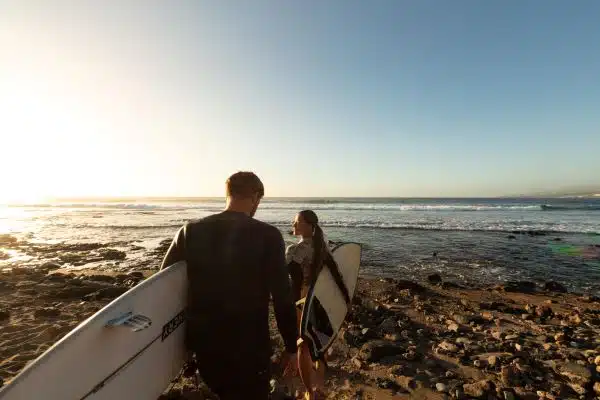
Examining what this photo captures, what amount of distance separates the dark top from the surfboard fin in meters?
0.39

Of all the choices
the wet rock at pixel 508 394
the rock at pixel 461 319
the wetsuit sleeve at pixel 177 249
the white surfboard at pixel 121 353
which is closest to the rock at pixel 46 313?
the white surfboard at pixel 121 353

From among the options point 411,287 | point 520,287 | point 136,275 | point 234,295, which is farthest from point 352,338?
Result: point 136,275

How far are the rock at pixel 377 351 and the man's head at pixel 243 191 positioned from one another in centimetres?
387

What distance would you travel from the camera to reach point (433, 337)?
606 cm

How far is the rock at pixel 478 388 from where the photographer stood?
4035mm

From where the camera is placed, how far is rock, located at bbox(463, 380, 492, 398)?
4035mm

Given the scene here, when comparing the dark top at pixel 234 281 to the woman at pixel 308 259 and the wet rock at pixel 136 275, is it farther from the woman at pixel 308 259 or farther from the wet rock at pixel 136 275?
the wet rock at pixel 136 275

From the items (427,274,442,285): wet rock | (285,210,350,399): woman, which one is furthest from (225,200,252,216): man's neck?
(427,274,442,285): wet rock

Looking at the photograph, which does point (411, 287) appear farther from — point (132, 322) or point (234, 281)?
point (132, 322)

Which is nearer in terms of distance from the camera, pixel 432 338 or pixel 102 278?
pixel 432 338

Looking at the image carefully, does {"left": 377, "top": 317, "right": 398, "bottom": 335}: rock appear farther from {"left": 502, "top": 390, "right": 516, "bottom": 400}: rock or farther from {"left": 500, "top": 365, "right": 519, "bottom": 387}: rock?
{"left": 502, "top": 390, "right": 516, "bottom": 400}: rock

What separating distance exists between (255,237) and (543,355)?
5.57m

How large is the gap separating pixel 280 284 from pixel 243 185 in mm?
765

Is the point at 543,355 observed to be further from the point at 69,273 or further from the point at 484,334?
the point at 69,273
